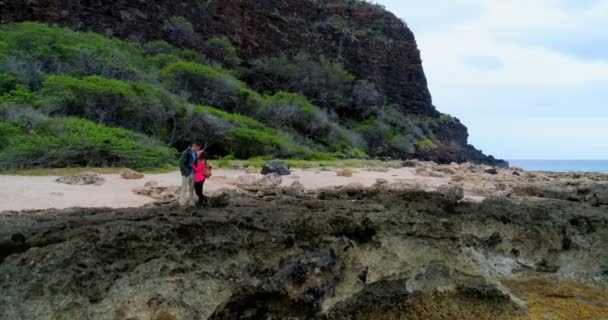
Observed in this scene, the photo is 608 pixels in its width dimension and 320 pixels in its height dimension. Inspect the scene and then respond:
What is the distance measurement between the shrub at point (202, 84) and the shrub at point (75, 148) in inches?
331

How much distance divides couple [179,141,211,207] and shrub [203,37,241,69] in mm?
23062

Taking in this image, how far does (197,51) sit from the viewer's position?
90.1 ft

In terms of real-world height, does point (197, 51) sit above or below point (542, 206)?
above

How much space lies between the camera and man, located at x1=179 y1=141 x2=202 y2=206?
5.79 m

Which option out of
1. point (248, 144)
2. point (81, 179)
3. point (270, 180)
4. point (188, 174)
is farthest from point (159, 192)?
point (248, 144)

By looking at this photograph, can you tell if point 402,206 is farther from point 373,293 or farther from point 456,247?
point 373,293

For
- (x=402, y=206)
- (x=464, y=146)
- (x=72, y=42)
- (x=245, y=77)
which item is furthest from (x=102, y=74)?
(x=464, y=146)

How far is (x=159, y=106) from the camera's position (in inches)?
591

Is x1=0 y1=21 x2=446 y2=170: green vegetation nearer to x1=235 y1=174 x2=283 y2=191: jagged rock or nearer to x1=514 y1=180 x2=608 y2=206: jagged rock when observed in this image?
x1=235 y1=174 x2=283 y2=191: jagged rock

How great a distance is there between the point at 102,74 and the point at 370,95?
21759 millimetres

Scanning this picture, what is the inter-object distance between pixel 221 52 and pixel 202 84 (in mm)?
7671

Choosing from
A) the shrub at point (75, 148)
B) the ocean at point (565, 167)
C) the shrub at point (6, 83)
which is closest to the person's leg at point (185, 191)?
the shrub at point (75, 148)

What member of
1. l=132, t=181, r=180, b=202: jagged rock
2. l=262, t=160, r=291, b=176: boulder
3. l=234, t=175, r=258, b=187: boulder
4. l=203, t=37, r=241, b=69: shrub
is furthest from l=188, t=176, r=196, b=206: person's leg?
l=203, t=37, r=241, b=69: shrub

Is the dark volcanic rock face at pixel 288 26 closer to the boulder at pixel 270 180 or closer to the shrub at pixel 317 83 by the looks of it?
the shrub at pixel 317 83
